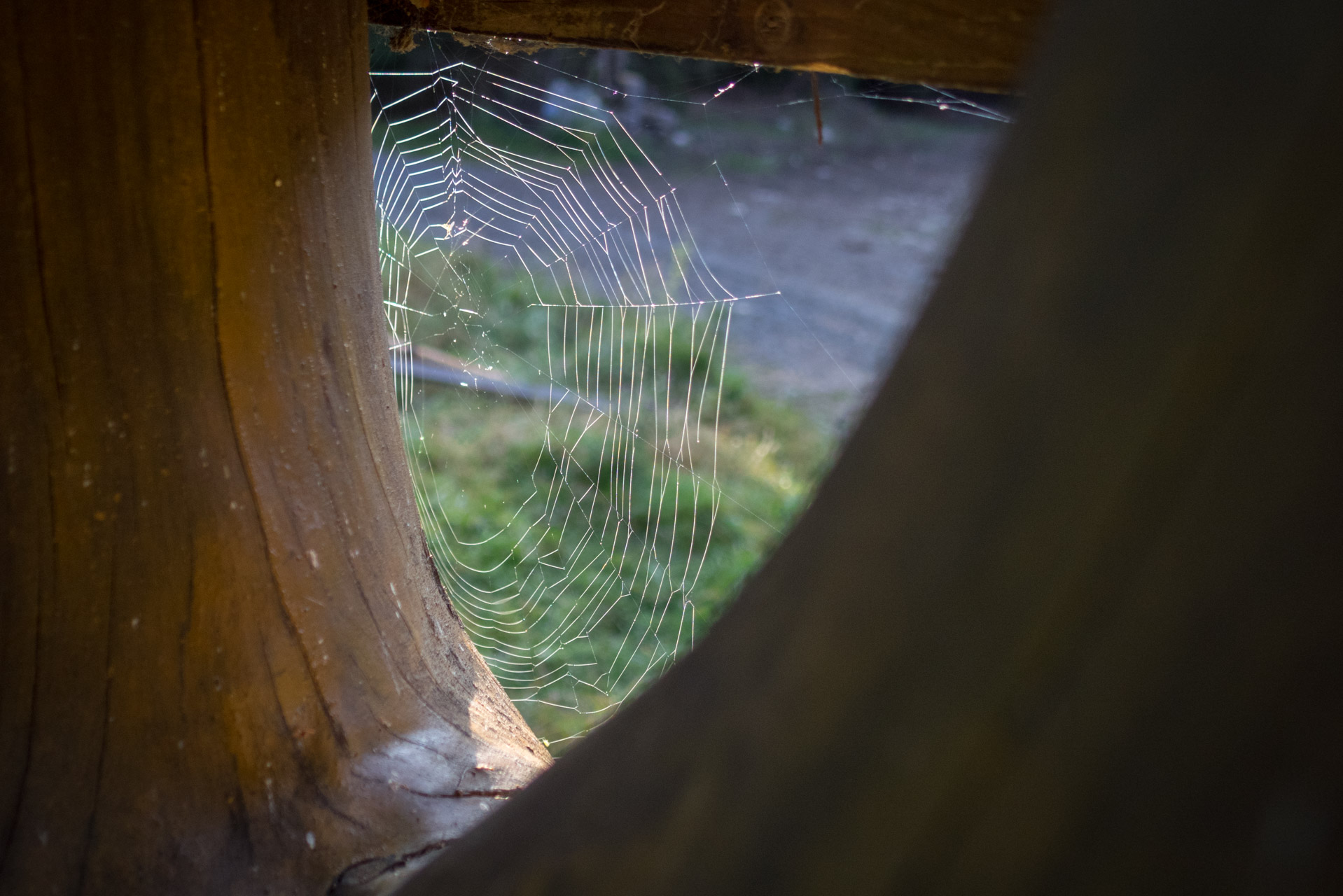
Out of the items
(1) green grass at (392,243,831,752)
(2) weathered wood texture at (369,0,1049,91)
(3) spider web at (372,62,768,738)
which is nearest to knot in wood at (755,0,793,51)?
(2) weathered wood texture at (369,0,1049,91)

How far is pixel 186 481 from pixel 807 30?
299 millimetres

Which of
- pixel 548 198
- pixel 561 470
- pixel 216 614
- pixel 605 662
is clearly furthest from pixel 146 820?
pixel 548 198

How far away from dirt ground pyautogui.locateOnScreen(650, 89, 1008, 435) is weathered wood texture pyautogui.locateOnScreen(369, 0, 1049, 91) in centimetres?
229

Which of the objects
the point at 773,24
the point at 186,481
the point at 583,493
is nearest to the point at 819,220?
the point at 583,493

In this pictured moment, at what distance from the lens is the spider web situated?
1669mm

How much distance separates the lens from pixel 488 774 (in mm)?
379

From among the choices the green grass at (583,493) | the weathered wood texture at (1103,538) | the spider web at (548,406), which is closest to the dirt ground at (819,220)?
the spider web at (548,406)

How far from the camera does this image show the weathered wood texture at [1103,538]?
122 millimetres

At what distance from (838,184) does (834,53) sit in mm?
4840

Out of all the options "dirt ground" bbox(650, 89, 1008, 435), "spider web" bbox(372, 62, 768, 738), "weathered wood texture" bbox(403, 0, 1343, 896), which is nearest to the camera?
"weathered wood texture" bbox(403, 0, 1343, 896)

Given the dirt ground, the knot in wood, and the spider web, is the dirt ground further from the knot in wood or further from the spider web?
the knot in wood

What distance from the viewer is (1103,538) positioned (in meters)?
0.13

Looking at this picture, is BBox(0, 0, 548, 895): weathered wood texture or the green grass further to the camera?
the green grass

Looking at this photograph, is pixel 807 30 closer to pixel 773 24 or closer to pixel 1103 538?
pixel 773 24
